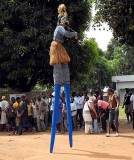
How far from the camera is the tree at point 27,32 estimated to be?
1941 cm

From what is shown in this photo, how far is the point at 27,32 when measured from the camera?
1931cm

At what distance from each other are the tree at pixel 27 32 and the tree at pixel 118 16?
3.69 metres

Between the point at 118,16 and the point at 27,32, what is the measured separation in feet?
18.5

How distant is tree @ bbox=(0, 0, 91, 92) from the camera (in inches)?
764

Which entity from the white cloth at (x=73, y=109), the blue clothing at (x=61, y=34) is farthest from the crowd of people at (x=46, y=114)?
the blue clothing at (x=61, y=34)

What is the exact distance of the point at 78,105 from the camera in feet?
55.8

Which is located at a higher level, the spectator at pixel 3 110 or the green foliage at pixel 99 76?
the green foliage at pixel 99 76

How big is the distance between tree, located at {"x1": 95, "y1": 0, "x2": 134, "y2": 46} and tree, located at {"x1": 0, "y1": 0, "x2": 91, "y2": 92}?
369 centimetres

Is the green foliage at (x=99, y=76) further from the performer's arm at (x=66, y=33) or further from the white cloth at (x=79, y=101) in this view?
the performer's arm at (x=66, y=33)

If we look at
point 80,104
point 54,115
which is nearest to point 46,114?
point 80,104

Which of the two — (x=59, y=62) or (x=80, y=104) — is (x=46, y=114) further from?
(x=59, y=62)


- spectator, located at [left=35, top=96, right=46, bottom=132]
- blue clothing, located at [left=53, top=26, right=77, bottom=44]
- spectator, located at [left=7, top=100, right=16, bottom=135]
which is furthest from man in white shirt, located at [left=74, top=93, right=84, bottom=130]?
blue clothing, located at [left=53, top=26, right=77, bottom=44]

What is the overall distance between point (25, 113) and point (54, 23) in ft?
19.3

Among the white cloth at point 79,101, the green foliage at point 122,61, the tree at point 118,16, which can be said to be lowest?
the white cloth at point 79,101
